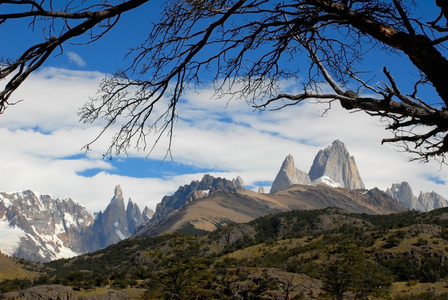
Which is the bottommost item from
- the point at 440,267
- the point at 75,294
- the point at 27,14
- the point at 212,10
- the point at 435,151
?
the point at 75,294

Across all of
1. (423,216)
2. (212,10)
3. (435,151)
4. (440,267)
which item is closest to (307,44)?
(212,10)

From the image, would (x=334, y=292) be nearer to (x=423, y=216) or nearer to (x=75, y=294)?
(x=75, y=294)

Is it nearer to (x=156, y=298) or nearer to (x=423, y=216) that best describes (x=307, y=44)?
(x=156, y=298)

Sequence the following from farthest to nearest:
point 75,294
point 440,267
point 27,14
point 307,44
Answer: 1. point 440,267
2. point 75,294
3. point 307,44
4. point 27,14

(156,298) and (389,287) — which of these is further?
(389,287)

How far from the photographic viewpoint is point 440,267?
4962cm

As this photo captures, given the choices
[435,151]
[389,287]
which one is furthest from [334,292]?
[435,151]

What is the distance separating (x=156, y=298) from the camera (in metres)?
30.7

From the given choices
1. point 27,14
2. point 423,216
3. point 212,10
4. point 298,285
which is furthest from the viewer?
point 423,216

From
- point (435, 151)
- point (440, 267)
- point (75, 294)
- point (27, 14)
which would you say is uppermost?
point (27, 14)

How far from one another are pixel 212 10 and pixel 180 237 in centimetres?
2955

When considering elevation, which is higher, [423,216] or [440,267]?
[423,216]

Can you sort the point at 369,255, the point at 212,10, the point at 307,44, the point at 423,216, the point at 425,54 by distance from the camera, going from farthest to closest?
the point at 423,216 < the point at 369,255 < the point at 307,44 < the point at 212,10 < the point at 425,54

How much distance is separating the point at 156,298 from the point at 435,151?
2853 cm
